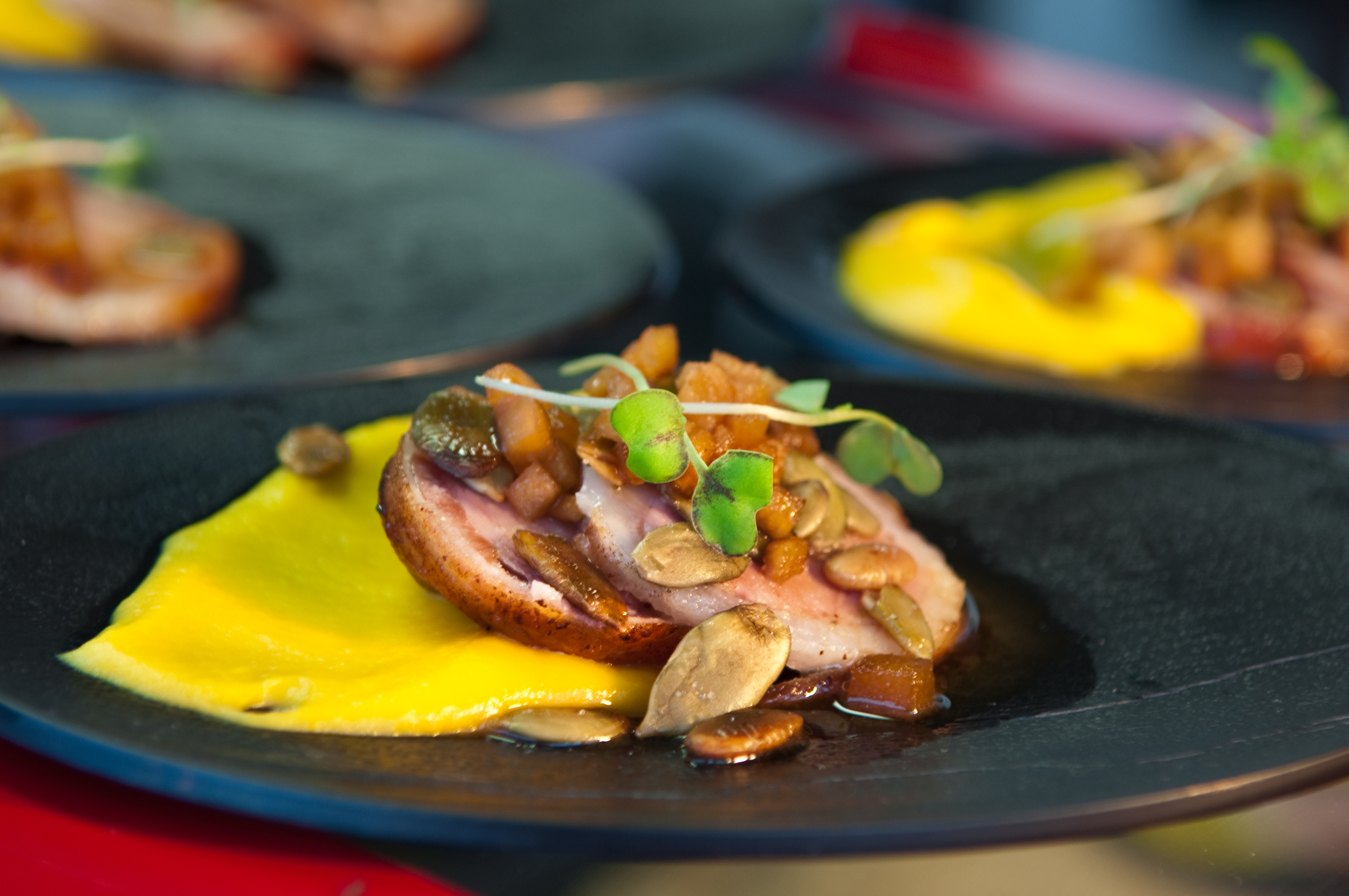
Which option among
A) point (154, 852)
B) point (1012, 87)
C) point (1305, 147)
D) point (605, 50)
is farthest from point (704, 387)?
point (1012, 87)

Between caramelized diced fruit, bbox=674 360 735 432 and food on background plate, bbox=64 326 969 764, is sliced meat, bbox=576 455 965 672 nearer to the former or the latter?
food on background plate, bbox=64 326 969 764

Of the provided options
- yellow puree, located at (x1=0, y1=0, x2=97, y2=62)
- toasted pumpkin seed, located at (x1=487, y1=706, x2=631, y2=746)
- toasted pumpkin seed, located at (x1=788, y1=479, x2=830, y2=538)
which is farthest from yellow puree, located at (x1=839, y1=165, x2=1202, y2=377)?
yellow puree, located at (x1=0, y1=0, x2=97, y2=62)

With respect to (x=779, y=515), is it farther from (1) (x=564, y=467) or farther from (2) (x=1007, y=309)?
(2) (x=1007, y=309)

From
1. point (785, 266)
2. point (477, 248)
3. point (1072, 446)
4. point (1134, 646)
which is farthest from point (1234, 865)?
point (477, 248)

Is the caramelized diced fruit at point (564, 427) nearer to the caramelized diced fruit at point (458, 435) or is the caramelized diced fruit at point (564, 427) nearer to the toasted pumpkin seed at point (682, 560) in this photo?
the caramelized diced fruit at point (458, 435)

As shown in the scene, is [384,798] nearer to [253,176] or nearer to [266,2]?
[253,176]

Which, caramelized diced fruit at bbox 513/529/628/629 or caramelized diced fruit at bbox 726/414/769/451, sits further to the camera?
caramelized diced fruit at bbox 726/414/769/451
